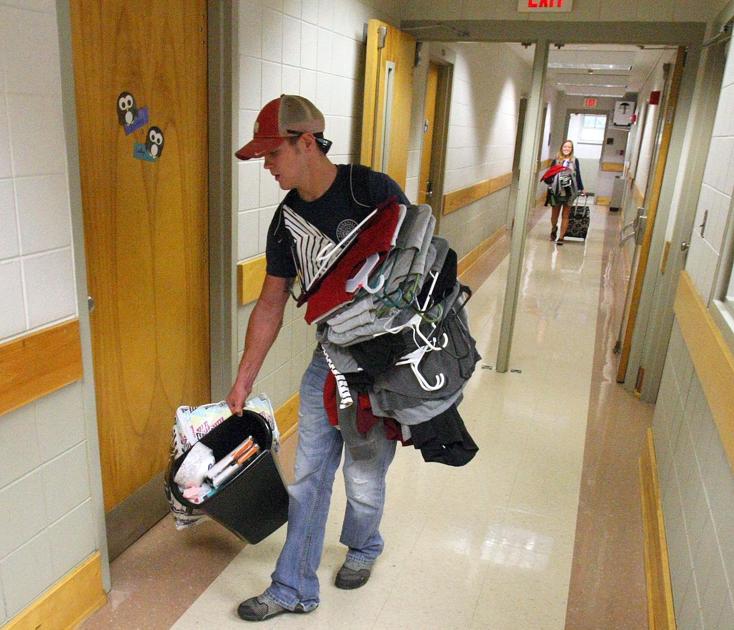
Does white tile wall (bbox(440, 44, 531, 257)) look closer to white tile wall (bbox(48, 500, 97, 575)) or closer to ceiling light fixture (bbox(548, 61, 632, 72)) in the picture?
ceiling light fixture (bbox(548, 61, 632, 72))

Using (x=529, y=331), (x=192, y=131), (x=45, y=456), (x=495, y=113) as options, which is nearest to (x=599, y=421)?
(x=529, y=331)

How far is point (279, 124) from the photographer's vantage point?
1.67m

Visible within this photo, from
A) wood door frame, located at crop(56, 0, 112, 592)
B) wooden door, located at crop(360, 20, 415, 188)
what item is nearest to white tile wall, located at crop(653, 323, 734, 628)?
wood door frame, located at crop(56, 0, 112, 592)

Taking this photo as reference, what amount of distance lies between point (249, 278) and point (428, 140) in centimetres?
346

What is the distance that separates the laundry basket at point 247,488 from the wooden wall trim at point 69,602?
36 centimetres

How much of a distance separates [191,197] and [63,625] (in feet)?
4.76

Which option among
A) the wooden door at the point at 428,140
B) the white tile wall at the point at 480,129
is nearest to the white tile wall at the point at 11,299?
the wooden door at the point at 428,140

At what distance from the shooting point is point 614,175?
15.3 metres

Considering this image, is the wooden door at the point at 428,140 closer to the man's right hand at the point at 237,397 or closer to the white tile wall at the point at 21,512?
the man's right hand at the point at 237,397

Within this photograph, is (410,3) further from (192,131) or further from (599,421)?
(599,421)

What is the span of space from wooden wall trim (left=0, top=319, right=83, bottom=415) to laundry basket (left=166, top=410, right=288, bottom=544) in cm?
44

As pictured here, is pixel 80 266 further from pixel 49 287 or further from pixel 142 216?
pixel 142 216

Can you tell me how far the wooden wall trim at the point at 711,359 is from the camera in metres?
1.62

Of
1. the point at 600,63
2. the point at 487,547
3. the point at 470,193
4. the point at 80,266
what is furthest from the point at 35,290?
the point at 600,63
